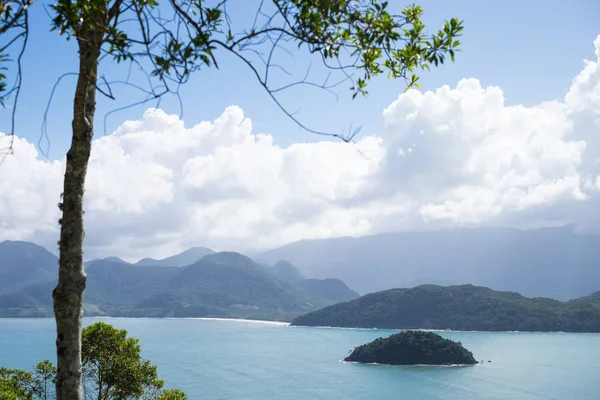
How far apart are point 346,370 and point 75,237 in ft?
374

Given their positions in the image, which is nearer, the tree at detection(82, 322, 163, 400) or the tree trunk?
the tree trunk

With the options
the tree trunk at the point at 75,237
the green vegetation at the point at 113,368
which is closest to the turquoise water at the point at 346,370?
the green vegetation at the point at 113,368

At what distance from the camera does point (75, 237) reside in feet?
15.6

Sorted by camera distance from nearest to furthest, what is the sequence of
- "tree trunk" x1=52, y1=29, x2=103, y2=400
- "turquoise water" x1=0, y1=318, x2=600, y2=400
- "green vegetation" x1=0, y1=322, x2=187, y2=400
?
"tree trunk" x1=52, y1=29, x2=103, y2=400
"green vegetation" x1=0, y1=322, x2=187, y2=400
"turquoise water" x1=0, y1=318, x2=600, y2=400

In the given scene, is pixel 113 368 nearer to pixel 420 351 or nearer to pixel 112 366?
pixel 112 366

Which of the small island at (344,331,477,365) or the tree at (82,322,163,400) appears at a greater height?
the tree at (82,322,163,400)

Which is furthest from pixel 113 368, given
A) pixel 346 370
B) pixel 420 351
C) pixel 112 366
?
pixel 420 351

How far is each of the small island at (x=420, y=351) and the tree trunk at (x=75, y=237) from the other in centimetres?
11365

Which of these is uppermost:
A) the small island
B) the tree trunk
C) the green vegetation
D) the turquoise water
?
the tree trunk

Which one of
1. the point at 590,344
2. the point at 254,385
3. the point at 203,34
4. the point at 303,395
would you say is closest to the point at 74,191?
the point at 203,34

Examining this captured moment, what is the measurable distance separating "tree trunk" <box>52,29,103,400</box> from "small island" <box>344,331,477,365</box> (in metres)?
114

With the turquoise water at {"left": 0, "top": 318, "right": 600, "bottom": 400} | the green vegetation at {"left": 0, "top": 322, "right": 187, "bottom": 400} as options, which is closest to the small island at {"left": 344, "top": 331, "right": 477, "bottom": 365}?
the turquoise water at {"left": 0, "top": 318, "right": 600, "bottom": 400}

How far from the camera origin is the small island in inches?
4377

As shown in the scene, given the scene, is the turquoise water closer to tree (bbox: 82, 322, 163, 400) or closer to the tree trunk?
tree (bbox: 82, 322, 163, 400)
